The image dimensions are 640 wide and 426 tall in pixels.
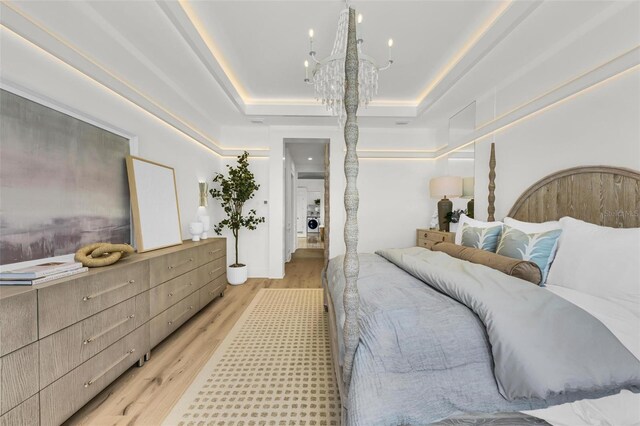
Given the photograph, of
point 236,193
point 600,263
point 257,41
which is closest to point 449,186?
point 600,263

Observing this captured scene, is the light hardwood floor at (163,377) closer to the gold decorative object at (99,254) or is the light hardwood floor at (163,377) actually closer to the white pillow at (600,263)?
the gold decorative object at (99,254)

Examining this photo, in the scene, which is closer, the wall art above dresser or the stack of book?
the stack of book

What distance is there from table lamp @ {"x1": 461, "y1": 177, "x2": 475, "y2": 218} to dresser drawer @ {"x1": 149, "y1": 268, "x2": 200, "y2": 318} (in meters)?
3.46

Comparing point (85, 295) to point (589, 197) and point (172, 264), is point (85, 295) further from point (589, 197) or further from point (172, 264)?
point (589, 197)

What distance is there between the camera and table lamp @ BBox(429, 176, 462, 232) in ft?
12.1

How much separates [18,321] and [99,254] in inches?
25.8

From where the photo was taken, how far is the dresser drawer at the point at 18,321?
1129 mm

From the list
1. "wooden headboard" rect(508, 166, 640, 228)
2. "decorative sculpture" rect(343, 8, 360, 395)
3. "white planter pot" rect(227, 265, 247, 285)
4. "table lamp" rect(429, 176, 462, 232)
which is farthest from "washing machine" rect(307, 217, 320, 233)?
"decorative sculpture" rect(343, 8, 360, 395)

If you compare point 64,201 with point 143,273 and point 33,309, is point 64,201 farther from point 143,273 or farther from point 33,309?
point 33,309

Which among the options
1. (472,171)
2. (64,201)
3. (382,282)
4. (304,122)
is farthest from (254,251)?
(472,171)

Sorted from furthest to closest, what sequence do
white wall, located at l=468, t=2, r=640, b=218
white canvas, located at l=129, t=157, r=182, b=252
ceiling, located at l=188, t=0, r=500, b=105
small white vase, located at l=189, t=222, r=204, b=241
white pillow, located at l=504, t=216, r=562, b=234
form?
small white vase, located at l=189, t=222, r=204, b=241 < white canvas, located at l=129, t=157, r=182, b=252 < ceiling, located at l=188, t=0, r=500, b=105 < white pillow, located at l=504, t=216, r=562, b=234 < white wall, located at l=468, t=2, r=640, b=218

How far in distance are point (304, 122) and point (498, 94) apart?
2623 millimetres

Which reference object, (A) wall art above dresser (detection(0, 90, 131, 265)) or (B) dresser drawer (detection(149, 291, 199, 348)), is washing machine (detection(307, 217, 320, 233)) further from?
(A) wall art above dresser (detection(0, 90, 131, 265))

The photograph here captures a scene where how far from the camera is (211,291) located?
3188 millimetres
